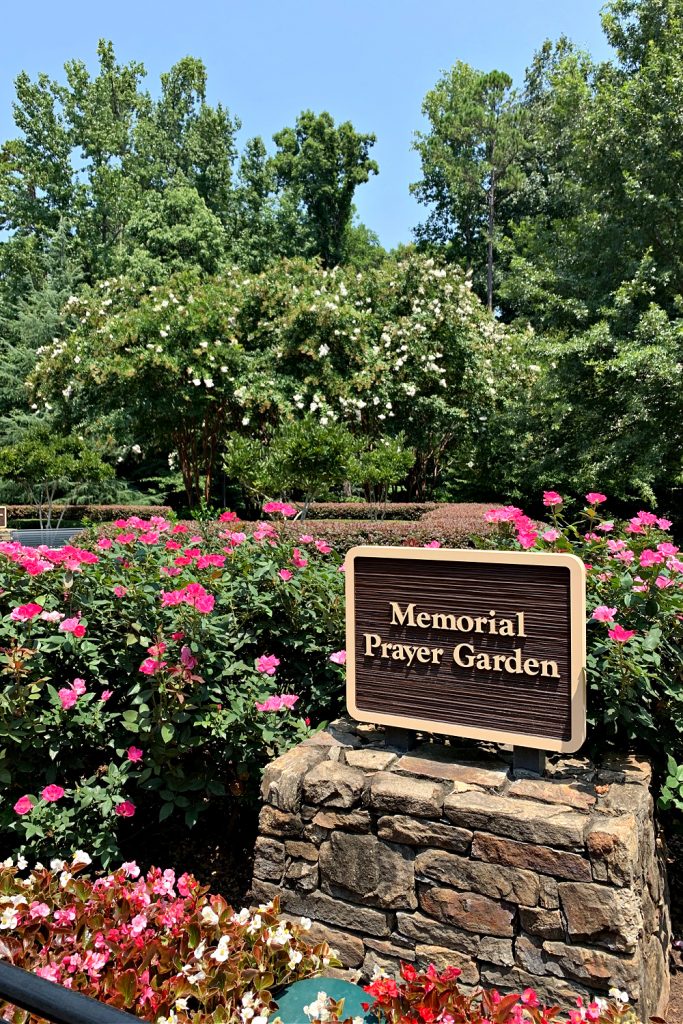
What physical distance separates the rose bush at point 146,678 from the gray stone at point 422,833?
2.16ft

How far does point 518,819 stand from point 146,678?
150cm

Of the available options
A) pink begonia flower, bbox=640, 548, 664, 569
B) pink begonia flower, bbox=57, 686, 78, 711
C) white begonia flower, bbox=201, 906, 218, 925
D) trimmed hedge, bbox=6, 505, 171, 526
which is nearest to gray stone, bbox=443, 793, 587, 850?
white begonia flower, bbox=201, 906, 218, 925

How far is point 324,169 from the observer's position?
26547 millimetres

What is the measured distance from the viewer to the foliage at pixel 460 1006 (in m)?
1.79

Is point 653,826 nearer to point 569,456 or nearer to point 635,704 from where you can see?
point 635,704

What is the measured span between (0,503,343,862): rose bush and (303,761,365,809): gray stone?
0.41 m

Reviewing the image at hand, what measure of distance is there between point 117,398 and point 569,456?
8187mm

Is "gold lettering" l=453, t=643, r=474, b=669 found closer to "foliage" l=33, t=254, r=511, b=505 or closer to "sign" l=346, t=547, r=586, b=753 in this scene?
"sign" l=346, t=547, r=586, b=753

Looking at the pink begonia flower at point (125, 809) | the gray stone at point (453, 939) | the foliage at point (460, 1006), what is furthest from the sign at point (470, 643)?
the pink begonia flower at point (125, 809)

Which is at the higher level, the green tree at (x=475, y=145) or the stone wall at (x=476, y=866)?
the green tree at (x=475, y=145)

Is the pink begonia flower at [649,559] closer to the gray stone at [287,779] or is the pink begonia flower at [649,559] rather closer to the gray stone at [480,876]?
the gray stone at [480,876]

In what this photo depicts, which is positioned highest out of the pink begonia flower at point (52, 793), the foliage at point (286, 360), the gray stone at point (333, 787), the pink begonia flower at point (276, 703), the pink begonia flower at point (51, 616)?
the foliage at point (286, 360)

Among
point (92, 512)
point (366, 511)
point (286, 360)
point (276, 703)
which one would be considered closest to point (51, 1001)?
point (276, 703)

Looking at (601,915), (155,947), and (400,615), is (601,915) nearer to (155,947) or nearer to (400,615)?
(400,615)
